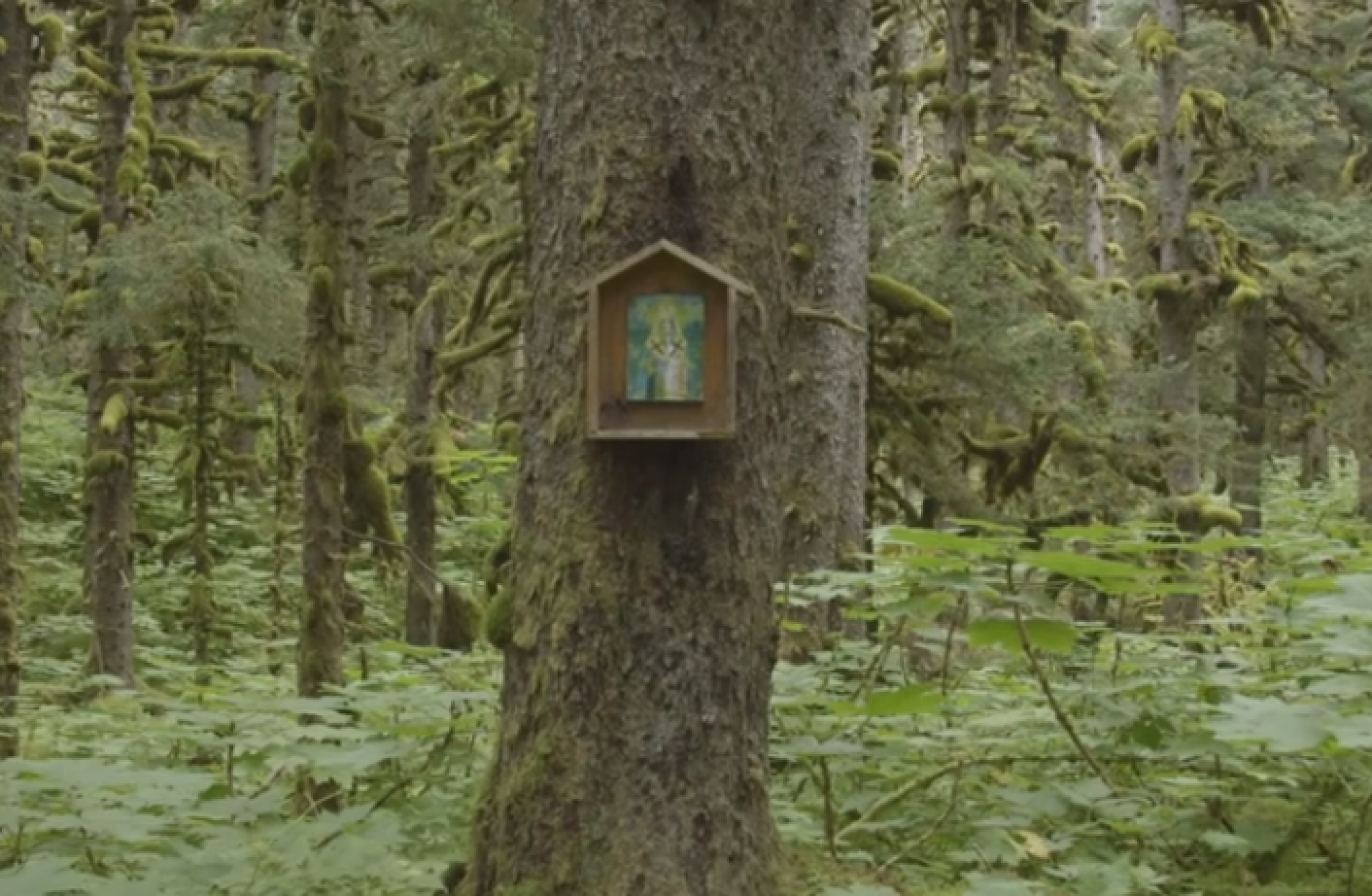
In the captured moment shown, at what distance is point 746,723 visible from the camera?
11.7 feet

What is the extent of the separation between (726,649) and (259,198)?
45.8 feet

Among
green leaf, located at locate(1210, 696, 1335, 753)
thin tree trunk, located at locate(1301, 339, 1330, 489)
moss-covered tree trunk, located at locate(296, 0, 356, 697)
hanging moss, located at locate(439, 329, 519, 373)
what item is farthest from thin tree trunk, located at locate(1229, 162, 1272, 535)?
green leaf, located at locate(1210, 696, 1335, 753)

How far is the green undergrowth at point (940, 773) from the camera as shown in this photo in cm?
339

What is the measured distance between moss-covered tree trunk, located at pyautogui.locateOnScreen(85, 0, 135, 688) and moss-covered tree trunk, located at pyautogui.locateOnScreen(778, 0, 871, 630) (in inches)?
237

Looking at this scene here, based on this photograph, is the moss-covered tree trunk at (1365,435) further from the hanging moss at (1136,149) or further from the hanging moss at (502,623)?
the hanging moss at (502,623)

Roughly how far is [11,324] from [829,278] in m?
6.03

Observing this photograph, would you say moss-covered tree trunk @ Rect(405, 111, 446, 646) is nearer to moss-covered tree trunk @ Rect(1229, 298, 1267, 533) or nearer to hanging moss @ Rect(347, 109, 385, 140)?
hanging moss @ Rect(347, 109, 385, 140)

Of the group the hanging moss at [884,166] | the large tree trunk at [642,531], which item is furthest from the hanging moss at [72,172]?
the large tree trunk at [642,531]

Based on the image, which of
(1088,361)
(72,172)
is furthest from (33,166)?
→ (1088,361)

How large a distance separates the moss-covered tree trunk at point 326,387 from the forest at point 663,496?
0.03m

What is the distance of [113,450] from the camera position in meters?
11.4

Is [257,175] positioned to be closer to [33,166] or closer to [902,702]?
[33,166]

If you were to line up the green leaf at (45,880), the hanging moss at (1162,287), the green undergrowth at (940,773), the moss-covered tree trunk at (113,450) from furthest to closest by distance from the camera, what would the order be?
1. the hanging moss at (1162,287)
2. the moss-covered tree trunk at (113,450)
3. the green undergrowth at (940,773)
4. the green leaf at (45,880)

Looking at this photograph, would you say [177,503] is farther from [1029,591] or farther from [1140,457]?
[1029,591]
